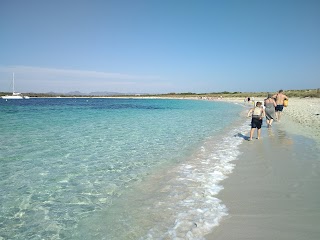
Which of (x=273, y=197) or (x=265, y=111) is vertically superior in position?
(x=265, y=111)

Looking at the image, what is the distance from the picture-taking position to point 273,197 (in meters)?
5.31

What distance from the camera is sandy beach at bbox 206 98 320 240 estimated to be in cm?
400

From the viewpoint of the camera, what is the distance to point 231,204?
509 cm

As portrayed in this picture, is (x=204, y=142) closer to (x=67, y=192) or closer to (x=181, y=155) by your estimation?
(x=181, y=155)

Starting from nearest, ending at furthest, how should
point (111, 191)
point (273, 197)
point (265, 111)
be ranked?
point (273, 197) → point (111, 191) → point (265, 111)

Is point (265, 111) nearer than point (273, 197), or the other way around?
point (273, 197)

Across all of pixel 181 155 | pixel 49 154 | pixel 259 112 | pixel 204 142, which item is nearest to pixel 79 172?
pixel 49 154

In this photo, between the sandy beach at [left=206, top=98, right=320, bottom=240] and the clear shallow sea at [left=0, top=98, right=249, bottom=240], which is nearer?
the sandy beach at [left=206, top=98, right=320, bottom=240]

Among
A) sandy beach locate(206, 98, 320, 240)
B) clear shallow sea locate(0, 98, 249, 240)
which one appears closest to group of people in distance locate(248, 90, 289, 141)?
clear shallow sea locate(0, 98, 249, 240)

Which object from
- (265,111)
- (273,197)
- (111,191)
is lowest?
(111,191)

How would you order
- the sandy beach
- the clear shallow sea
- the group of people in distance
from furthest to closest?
the group of people in distance
the clear shallow sea
the sandy beach

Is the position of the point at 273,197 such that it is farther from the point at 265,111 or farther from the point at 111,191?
the point at 265,111

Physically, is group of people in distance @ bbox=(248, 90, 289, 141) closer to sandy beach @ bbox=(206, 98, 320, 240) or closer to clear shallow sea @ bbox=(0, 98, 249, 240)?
clear shallow sea @ bbox=(0, 98, 249, 240)

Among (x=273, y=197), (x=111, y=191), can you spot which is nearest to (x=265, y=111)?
(x=273, y=197)
